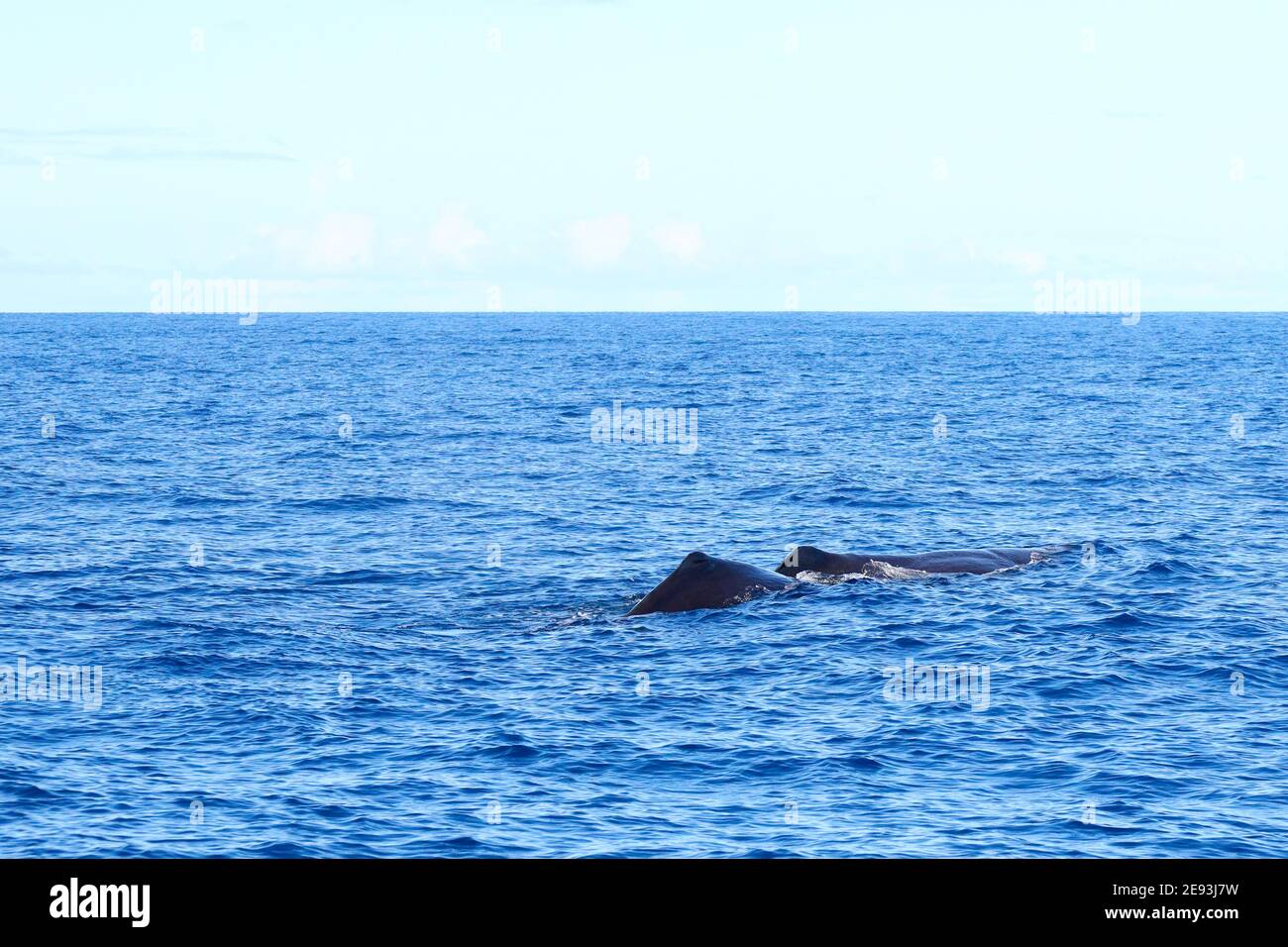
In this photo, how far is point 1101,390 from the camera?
109500 mm

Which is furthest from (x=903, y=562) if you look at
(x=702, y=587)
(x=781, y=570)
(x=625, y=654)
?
(x=625, y=654)

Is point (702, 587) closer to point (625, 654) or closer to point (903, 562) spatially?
point (625, 654)

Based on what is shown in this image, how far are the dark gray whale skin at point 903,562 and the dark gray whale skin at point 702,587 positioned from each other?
6.51 feet

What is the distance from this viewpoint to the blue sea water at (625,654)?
17969 mm

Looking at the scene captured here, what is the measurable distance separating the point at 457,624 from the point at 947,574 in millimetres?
12088

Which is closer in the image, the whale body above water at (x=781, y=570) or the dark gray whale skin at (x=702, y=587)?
the dark gray whale skin at (x=702, y=587)

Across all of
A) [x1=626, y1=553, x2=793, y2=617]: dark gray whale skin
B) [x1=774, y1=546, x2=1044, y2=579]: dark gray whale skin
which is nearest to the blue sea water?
[x1=626, y1=553, x2=793, y2=617]: dark gray whale skin

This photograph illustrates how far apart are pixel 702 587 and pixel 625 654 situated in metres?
4.67

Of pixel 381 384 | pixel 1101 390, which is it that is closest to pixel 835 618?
pixel 1101 390

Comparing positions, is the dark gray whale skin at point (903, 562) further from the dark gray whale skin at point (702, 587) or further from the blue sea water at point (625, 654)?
the dark gray whale skin at point (702, 587)

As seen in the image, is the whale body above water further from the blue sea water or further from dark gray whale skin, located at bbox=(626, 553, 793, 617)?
the blue sea water

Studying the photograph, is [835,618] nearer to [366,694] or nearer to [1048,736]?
[1048,736]

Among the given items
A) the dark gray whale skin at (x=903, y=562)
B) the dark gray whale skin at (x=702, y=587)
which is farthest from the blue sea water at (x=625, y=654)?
the dark gray whale skin at (x=903, y=562)
